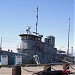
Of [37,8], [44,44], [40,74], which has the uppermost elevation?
[37,8]

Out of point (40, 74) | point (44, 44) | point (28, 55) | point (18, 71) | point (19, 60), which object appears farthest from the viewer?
point (44, 44)

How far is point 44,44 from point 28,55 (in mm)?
5663

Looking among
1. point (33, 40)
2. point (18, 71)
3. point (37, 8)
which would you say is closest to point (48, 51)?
point (33, 40)

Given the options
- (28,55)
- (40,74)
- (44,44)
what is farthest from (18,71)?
(44,44)

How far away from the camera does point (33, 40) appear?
57.0 metres

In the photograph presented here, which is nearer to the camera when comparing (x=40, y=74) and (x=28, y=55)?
(x=40, y=74)

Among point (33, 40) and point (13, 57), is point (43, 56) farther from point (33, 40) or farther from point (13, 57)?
point (13, 57)

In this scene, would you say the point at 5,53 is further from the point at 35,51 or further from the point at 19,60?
the point at 35,51

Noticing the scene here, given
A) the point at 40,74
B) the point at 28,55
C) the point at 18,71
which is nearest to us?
the point at 18,71

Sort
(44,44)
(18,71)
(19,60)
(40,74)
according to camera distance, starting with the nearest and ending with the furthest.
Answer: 1. (18,71)
2. (40,74)
3. (19,60)
4. (44,44)

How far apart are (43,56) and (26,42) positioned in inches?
264

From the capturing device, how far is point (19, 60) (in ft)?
169

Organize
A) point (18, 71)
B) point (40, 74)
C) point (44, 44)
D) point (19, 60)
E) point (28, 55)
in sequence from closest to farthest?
point (18, 71) < point (40, 74) < point (19, 60) < point (28, 55) < point (44, 44)

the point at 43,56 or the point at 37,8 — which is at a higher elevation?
the point at 37,8
